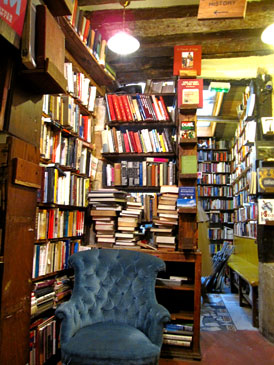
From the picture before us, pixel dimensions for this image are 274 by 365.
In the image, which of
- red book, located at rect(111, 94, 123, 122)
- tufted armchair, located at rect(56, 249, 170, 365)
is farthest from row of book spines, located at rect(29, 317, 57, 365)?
red book, located at rect(111, 94, 123, 122)

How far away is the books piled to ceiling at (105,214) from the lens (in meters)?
2.78

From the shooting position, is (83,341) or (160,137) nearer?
(83,341)

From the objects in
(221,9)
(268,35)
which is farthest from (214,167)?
(221,9)

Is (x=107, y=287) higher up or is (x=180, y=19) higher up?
(x=180, y=19)

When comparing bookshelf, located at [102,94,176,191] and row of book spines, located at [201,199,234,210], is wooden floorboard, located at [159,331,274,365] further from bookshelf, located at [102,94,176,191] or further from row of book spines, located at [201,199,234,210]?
row of book spines, located at [201,199,234,210]

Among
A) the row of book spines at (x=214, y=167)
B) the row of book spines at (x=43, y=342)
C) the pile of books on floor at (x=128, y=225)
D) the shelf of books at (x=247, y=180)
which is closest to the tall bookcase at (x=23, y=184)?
the row of book spines at (x=43, y=342)

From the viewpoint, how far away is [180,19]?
294cm

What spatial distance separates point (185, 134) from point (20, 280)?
1.92 metres

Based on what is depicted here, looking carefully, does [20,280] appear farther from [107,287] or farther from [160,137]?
[160,137]

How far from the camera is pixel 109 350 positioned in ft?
5.26

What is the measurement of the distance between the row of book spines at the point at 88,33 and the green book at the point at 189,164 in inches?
52.7

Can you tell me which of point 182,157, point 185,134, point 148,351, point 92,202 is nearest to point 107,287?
point 148,351

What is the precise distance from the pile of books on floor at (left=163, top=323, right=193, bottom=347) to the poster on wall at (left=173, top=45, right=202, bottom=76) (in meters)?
2.39

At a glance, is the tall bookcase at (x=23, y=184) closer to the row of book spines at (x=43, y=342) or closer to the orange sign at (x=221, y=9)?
the row of book spines at (x=43, y=342)
